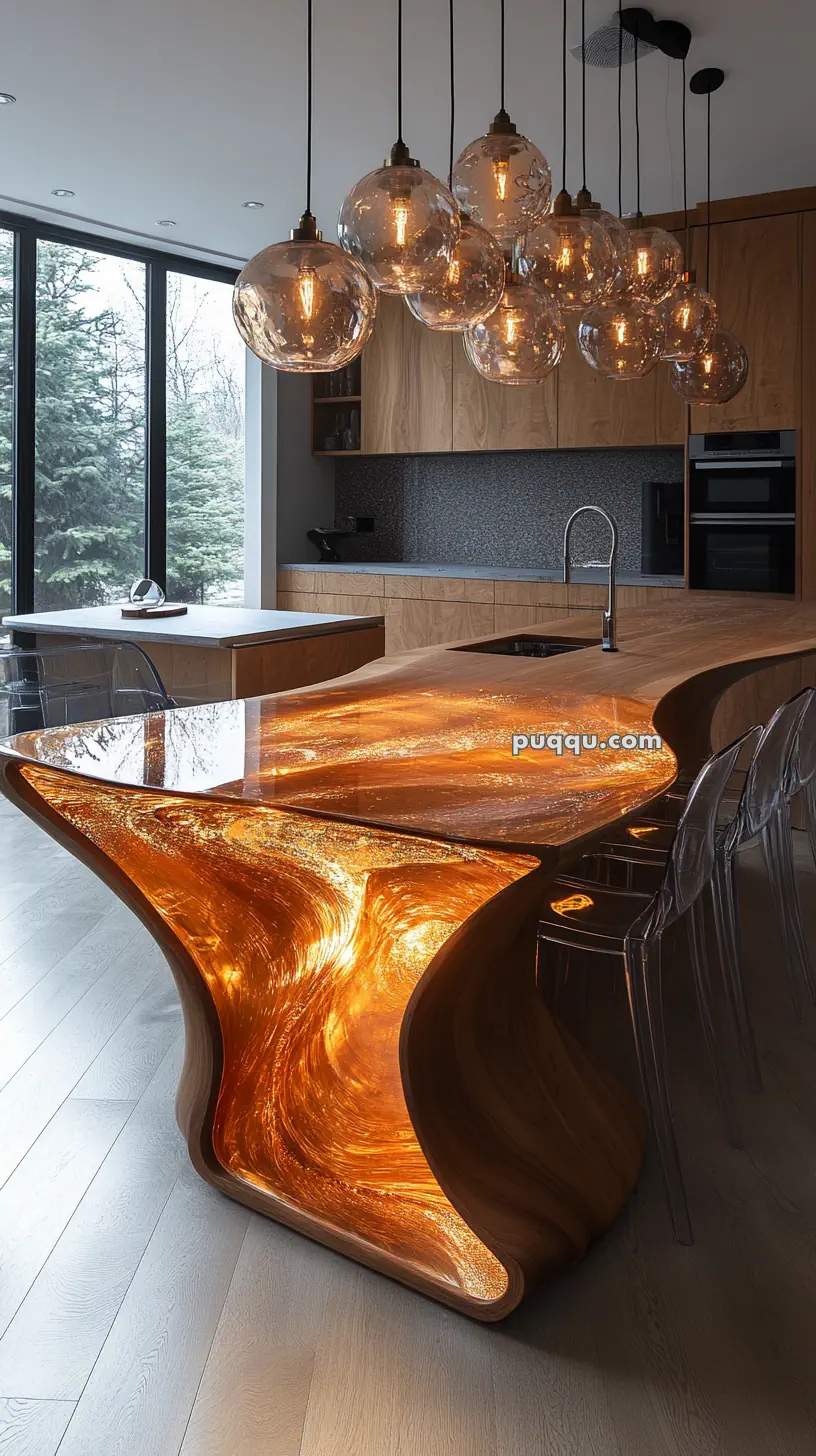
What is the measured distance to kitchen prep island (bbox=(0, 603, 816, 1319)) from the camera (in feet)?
6.09

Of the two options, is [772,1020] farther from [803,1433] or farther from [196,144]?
[196,144]

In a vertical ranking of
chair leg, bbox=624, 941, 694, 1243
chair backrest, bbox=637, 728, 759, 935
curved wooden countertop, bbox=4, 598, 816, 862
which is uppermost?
curved wooden countertop, bbox=4, 598, 816, 862

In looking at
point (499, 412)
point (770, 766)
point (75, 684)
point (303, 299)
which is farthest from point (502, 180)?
point (499, 412)

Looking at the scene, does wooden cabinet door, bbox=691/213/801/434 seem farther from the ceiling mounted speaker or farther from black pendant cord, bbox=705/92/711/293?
the ceiling mounted speaker

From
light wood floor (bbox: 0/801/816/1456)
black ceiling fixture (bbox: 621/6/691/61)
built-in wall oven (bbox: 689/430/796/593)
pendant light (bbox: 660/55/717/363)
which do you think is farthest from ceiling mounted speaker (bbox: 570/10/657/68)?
light wood floor (bbox: 0/801/816/1456)

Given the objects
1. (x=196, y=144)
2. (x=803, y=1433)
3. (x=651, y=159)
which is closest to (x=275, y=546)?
(x=196, y=144)

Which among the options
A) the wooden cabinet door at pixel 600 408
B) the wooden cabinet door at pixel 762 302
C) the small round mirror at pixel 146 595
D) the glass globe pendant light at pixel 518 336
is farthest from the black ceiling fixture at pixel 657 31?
the small round mirror at pixel 146 595

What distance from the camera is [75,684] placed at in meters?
4.26

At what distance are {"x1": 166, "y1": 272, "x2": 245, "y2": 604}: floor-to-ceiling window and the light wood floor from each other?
4570mm

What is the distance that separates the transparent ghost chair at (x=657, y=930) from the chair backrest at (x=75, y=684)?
7.83ft

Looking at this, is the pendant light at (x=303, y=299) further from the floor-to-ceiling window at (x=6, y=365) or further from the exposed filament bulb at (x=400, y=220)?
the floor-to-ceiling window at (x=6, y=365)

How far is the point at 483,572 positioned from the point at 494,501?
75 cm

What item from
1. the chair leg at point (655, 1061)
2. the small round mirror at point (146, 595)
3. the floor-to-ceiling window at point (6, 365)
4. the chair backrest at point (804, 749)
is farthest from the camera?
the floor-to-ceiling window at point (6, 365)

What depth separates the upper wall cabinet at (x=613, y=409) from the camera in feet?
18.9
